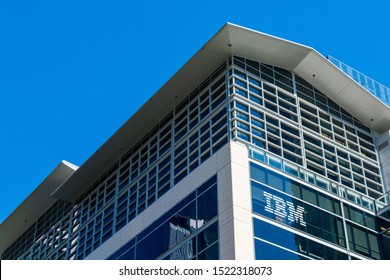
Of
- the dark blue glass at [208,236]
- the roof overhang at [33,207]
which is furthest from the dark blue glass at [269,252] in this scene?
the roof overhang at [33,207]

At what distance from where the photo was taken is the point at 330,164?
45.7 m

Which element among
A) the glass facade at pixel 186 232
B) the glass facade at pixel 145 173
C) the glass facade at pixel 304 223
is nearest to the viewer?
the glass facade at pixel 304 223

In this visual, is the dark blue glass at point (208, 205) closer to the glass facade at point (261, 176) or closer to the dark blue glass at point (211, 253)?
the glass facade at point (261, 176)

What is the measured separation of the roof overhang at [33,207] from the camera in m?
57.6

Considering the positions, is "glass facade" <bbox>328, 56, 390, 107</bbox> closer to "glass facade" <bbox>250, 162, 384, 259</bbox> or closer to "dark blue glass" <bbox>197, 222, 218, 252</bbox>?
"glass facade" <bbox>250, 162, 384, 259</bbox>

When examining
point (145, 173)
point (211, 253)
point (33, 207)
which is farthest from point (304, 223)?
point (33, 207)

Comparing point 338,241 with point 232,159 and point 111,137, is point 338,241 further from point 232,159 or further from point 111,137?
point 111,137

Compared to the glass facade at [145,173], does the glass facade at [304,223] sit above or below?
below

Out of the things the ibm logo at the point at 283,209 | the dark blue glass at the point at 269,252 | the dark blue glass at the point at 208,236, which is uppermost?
the ibm logo at the point at 283,209

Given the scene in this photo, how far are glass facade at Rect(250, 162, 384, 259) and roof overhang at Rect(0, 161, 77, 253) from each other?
69.7 ft

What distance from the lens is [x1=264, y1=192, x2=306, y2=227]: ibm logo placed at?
129 feet

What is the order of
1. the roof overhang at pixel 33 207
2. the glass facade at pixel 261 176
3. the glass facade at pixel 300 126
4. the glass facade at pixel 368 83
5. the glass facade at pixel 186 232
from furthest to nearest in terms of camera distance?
the roof overhang at pixel 33 207 → the glass facade at pixel 368 83 → the glass facade at pixel 300 126 → the glass facade at pixel 261 176 → the glass facade at pixel 186 232

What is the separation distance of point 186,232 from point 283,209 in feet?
17.1

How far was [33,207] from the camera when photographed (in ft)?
199
